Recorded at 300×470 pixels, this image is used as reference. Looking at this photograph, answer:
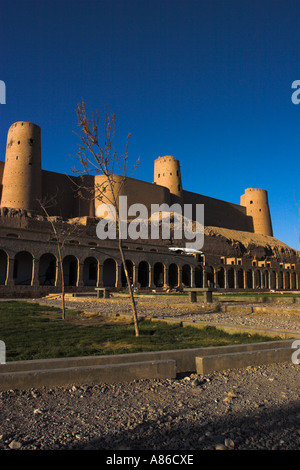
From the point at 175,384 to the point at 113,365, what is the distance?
82 centimetres

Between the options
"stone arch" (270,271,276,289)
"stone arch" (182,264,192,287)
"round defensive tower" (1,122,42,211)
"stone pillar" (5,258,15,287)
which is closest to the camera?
"stone pillar" (5,258,15,287)

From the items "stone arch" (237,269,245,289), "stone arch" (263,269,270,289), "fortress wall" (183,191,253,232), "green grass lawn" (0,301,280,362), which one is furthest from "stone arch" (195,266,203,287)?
"green grass lawn" (0,301,280,362)

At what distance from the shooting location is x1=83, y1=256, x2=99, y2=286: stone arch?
115 ft

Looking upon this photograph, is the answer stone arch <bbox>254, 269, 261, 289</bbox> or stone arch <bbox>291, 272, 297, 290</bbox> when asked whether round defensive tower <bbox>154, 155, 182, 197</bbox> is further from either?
stone arch <bbox>291, 272, 297, 290</bbox>

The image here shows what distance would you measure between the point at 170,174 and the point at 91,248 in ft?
99.6

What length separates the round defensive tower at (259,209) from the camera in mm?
73562

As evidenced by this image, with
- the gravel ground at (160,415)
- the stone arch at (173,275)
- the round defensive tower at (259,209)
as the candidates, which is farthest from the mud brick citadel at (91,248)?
the gravel ground at (160,415)

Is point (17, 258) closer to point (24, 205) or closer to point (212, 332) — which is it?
point (24, 205)

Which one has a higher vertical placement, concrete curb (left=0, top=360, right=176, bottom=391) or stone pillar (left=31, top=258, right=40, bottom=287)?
stone pillar (left=31, top=258, right=40, bottom=287)

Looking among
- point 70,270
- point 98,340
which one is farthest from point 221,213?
point 98,340

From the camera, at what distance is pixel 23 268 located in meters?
30.3

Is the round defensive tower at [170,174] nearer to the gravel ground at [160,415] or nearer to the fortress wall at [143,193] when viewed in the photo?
the fortress wall at [143,193]

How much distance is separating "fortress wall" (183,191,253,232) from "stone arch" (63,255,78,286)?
31904mm
